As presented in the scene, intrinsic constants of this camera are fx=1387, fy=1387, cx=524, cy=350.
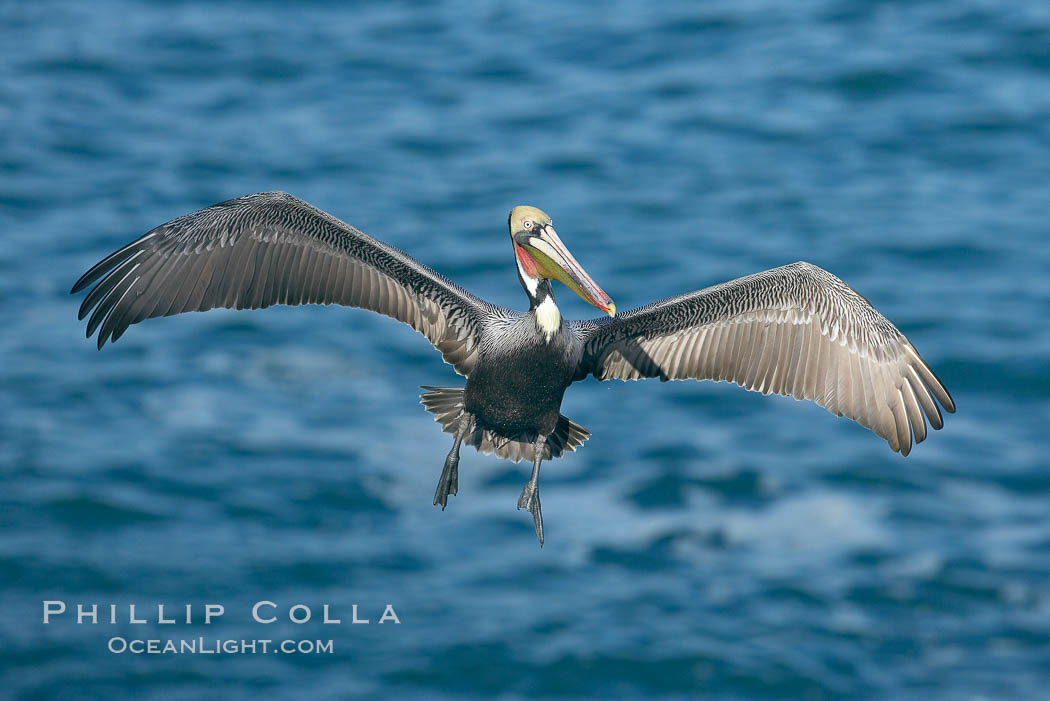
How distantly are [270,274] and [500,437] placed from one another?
2274 mm

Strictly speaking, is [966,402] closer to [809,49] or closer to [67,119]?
[809,49]

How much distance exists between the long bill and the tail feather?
62.8 inches

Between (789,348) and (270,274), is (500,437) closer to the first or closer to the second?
(270,274)

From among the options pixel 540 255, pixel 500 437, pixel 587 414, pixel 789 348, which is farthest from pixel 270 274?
pixel 587 414

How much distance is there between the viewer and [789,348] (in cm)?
1124

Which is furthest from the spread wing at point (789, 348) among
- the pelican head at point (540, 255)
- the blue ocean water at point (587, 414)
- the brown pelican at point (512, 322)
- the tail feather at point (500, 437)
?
the blue ocean water at point (587, 414)

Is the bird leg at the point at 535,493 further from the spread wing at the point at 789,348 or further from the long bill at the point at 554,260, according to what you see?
the long bill at the point at 554,260

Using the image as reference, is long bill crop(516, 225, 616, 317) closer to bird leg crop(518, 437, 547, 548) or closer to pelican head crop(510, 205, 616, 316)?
pelican head crop(510, 205, 616, 316)

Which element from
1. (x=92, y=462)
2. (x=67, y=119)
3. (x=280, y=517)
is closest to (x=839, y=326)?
(x=280, y=517)

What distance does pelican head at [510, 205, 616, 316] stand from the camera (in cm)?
975

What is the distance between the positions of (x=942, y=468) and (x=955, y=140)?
8.80 meters

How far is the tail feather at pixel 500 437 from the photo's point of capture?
11.1 metres

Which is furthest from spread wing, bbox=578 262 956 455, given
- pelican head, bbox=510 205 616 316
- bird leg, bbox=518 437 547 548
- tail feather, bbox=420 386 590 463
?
pelican head, bbox=510 205 616 316

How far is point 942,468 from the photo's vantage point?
2758 centimetres
